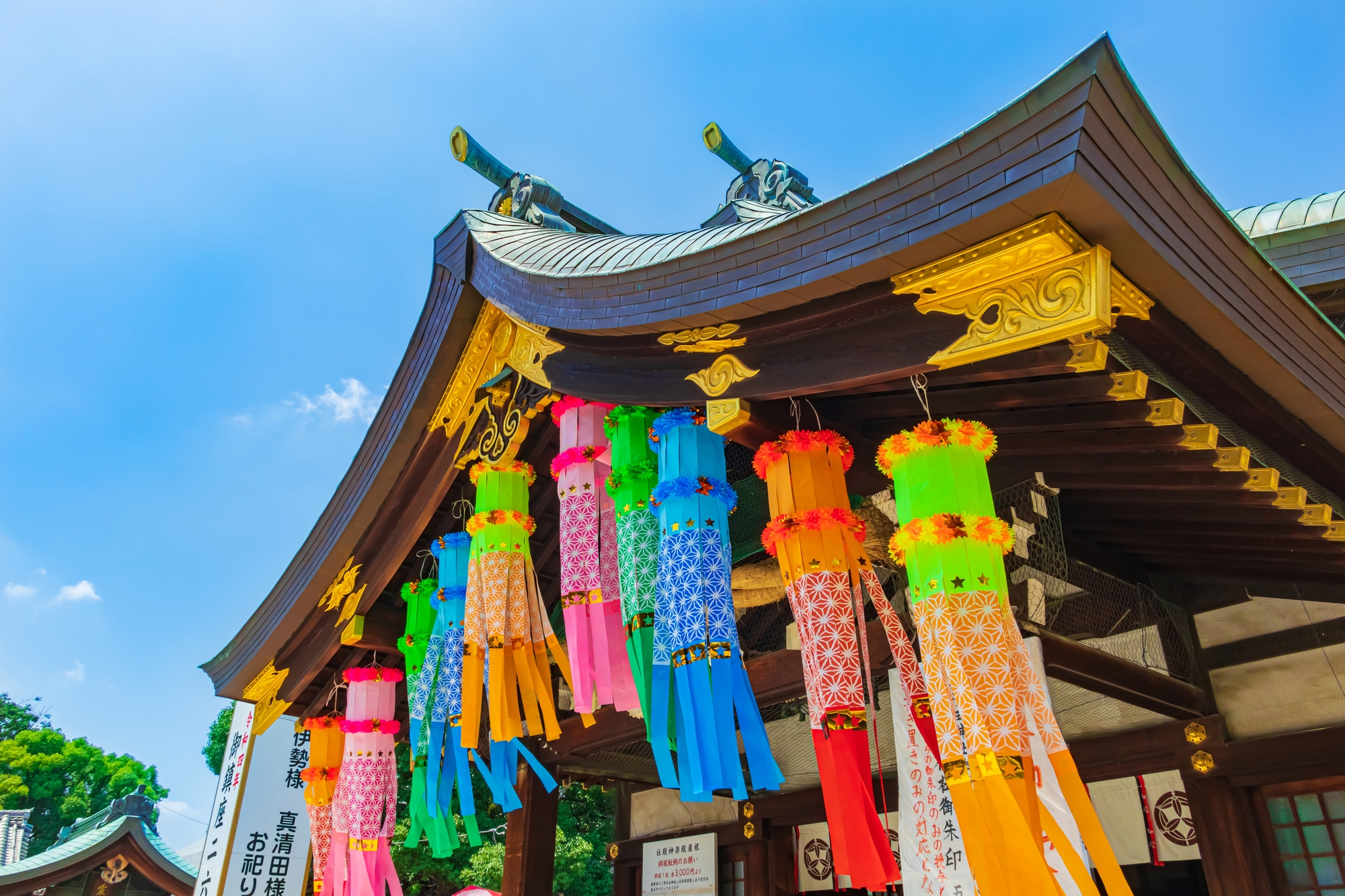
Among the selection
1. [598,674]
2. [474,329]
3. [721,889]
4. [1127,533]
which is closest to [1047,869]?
[598,674]

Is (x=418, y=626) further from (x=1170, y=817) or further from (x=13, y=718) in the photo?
(x=13, y=718)

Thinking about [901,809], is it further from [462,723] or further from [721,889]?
[721,889]

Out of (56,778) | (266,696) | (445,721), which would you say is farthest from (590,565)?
(56,778)

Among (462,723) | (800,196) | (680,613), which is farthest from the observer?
(800,196)

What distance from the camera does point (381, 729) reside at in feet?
18.7

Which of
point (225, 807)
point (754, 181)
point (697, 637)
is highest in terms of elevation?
point (754, 181)

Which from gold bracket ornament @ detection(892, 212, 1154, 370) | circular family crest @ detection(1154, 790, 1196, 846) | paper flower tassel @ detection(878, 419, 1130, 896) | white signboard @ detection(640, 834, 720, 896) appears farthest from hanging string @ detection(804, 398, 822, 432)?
white signboard @ detection(640, 834, 720, 896)

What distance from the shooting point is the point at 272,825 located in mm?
7113

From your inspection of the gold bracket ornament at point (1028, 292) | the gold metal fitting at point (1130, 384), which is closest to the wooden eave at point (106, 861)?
the gold bracket ornament at point (1028, 292)

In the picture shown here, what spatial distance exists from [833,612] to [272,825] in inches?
230

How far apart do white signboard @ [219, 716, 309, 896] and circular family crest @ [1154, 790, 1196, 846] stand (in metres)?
6.06

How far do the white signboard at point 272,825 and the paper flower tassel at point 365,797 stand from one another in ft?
5.50

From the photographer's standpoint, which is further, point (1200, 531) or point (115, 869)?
point (115, 869)

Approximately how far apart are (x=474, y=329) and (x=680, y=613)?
208 cm
